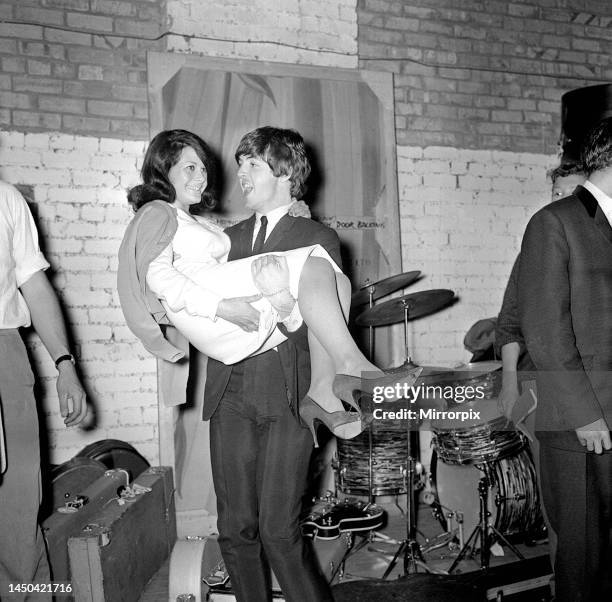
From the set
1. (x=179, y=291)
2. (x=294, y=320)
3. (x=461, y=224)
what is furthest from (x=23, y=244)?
(x=461, y=224)

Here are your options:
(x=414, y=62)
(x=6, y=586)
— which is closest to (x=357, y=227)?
(x=414, y=62)

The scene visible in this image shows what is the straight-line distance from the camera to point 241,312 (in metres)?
2.01

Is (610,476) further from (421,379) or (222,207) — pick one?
(222,207)

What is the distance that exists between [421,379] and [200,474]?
2.05m

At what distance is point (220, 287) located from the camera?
2051mm

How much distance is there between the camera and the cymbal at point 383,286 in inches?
139

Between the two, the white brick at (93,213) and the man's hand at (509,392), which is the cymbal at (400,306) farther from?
the white brick at (93,213)

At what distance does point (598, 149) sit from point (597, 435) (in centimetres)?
93

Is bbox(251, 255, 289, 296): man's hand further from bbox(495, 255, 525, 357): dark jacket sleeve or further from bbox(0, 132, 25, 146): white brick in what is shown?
bbox(0, 132, 25, 146): white brick

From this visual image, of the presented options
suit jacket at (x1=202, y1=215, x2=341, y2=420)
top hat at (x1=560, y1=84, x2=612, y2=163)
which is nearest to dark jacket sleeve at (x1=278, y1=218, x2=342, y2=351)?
suit jacket at (x1=202, y1=215, x2=341, y2=420)

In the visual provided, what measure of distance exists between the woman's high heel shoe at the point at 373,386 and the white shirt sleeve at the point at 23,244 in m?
1.19

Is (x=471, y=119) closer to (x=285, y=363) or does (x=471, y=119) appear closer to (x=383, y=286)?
(x=383, y=286)

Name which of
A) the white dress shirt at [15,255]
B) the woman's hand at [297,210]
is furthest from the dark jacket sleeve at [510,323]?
the white dress shirt at [15,255]

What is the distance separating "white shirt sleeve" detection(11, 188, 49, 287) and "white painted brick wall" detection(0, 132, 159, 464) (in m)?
1.59
